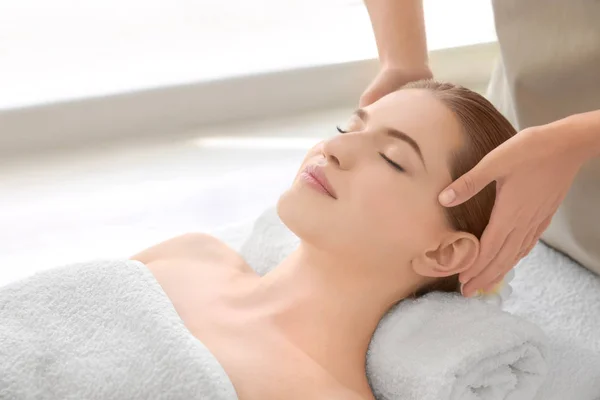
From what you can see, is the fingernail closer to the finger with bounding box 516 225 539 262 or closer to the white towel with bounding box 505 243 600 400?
the finger with bounding box 516 225 539 262

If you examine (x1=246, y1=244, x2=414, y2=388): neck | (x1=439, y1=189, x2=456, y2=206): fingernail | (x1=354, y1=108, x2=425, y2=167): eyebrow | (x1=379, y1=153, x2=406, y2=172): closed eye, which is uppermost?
(x1=354, y1=108, x2=425, y2=167): eyebrow

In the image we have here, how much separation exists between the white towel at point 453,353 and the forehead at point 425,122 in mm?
224

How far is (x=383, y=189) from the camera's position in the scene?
109 cm

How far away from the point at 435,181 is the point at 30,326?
60cm

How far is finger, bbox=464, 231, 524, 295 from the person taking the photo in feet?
3.48

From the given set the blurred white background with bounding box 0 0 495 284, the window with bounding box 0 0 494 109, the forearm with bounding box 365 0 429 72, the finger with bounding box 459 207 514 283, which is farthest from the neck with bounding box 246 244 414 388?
the window with bounding box 0 0 494 109

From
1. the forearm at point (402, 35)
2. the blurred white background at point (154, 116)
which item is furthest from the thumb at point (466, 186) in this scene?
the blurred white background at point (154, 116)

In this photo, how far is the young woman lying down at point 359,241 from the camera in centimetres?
108

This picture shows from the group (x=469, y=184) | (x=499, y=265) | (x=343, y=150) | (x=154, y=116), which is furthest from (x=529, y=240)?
(x=154, y=116)

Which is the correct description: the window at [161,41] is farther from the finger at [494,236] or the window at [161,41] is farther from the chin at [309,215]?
the finger at [494,236]

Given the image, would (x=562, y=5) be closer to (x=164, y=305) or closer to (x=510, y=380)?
(x=510, y=380)

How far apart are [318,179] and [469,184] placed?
229mm

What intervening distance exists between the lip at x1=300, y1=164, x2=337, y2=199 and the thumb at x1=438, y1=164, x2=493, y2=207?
0.17m

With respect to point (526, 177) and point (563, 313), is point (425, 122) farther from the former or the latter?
point (563, 313)
